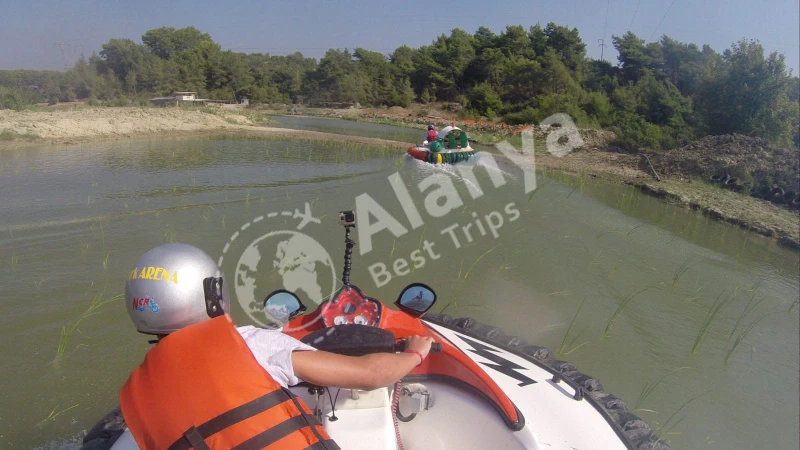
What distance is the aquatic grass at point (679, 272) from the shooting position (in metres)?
6.33

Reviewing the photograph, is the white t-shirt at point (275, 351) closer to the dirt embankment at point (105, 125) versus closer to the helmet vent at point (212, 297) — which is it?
the helmet vent at point (212, 297)

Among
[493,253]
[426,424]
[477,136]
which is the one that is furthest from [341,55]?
[426,424]

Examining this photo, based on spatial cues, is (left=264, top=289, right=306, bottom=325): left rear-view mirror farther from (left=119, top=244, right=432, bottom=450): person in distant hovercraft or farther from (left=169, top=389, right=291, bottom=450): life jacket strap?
(left=169, top=389, right=291, bottom=450): life jacket strap

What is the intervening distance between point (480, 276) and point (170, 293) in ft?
17.2

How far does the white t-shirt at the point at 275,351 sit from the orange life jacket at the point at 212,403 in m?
0.10

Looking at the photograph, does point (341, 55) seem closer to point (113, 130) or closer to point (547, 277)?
point (113, 130)

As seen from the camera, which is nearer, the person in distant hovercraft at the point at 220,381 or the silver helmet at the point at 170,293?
the person in distant hovercraft at the point at 220,381

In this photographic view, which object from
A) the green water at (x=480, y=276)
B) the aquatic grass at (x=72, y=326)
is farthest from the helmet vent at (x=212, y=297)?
the aquatic grass at (x=72, y=326)

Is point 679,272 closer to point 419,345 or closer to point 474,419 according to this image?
point 474,419

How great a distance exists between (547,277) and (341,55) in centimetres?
5879

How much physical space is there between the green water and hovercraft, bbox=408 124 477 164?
122 inches

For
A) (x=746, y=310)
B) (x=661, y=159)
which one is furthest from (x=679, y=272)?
(x=661, y=159)

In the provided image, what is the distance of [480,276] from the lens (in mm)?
6555

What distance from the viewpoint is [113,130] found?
19125 millimetres
